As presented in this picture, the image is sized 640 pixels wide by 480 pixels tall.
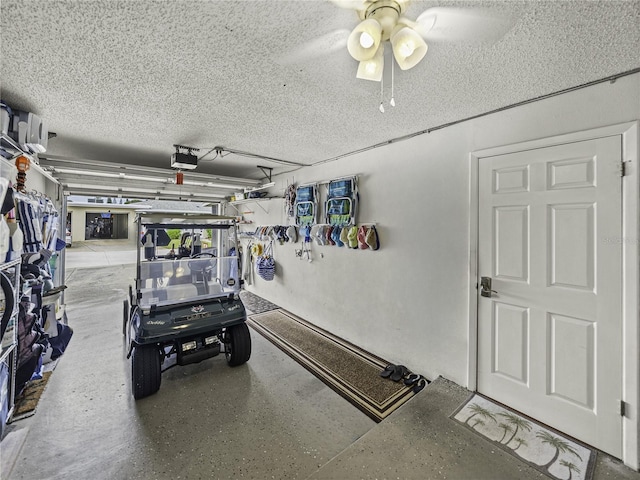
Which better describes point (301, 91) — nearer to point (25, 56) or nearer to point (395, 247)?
point (25, 56)

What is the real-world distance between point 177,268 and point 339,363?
2.07 metres

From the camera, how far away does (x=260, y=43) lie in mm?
1357

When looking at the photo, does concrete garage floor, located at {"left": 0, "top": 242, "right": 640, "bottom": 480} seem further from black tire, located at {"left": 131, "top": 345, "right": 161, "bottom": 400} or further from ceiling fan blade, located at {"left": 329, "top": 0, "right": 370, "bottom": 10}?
ceiling fan blade, located at {"left": 329, "top": 0, "right": 370, "bottom": 10}

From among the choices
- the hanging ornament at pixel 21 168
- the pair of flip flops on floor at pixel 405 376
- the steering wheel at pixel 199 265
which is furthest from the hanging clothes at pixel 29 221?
the pair of flip flops on floor at pixel 405 376

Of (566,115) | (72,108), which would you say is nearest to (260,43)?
(72,108)

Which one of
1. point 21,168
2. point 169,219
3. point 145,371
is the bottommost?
point 145,371

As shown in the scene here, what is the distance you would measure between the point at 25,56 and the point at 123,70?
45 cm

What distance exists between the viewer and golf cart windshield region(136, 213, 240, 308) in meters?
2.61

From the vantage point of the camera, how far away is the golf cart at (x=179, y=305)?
230 cm

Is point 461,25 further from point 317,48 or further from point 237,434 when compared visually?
point 237,434

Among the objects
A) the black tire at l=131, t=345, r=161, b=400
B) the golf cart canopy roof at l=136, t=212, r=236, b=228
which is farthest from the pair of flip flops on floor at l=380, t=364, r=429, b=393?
the golf cart canopy roof at l=136, t=212, r=236, b=228

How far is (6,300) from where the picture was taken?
6.07 feet

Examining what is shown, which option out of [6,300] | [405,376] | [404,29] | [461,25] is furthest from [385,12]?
[6,300]

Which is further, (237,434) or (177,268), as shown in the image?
(177,268)
